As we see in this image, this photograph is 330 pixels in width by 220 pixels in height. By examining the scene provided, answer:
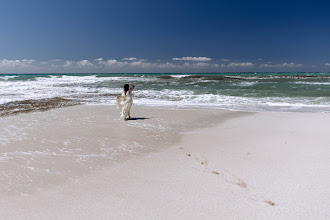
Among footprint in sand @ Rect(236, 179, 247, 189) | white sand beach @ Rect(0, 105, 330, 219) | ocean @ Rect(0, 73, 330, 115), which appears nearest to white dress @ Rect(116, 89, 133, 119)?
white sand beach @ Rect(0, 105, 330, 219)

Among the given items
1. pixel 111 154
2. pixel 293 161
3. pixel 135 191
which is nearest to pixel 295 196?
pixel 293 161

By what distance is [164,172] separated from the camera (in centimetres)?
386

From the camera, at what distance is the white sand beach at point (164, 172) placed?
2775 mm

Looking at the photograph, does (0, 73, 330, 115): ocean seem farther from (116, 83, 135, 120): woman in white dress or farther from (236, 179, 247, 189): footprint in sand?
(236, 179, 247, 189): footprint in sand

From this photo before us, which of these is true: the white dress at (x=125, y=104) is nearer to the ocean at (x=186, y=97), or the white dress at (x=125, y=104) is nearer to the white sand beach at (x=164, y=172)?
the white sand beach at (x=164, y=172)

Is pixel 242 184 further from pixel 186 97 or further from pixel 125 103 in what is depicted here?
pixel 186 97

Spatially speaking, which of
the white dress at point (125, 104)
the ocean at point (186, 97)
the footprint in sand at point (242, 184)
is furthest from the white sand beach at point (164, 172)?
the ocean at point (186, 97)

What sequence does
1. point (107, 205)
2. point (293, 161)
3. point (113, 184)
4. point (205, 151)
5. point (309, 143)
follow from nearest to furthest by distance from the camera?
point (107, 205) < point (113, 184) < point (293, 161) < point (205, 151) < point (309, 143)

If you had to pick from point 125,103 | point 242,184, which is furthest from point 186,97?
point 242,184

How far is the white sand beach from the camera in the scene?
2.78 m

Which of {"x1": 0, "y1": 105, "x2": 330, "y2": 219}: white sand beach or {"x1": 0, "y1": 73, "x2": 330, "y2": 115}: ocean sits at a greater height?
{"x1": 0, "y1": 73, "x2": 330, "y2": 115}: ocean

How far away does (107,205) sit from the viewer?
9.37ft

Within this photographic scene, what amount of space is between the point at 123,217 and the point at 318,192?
254 cm

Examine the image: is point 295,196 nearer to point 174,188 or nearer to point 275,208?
point 275,208
